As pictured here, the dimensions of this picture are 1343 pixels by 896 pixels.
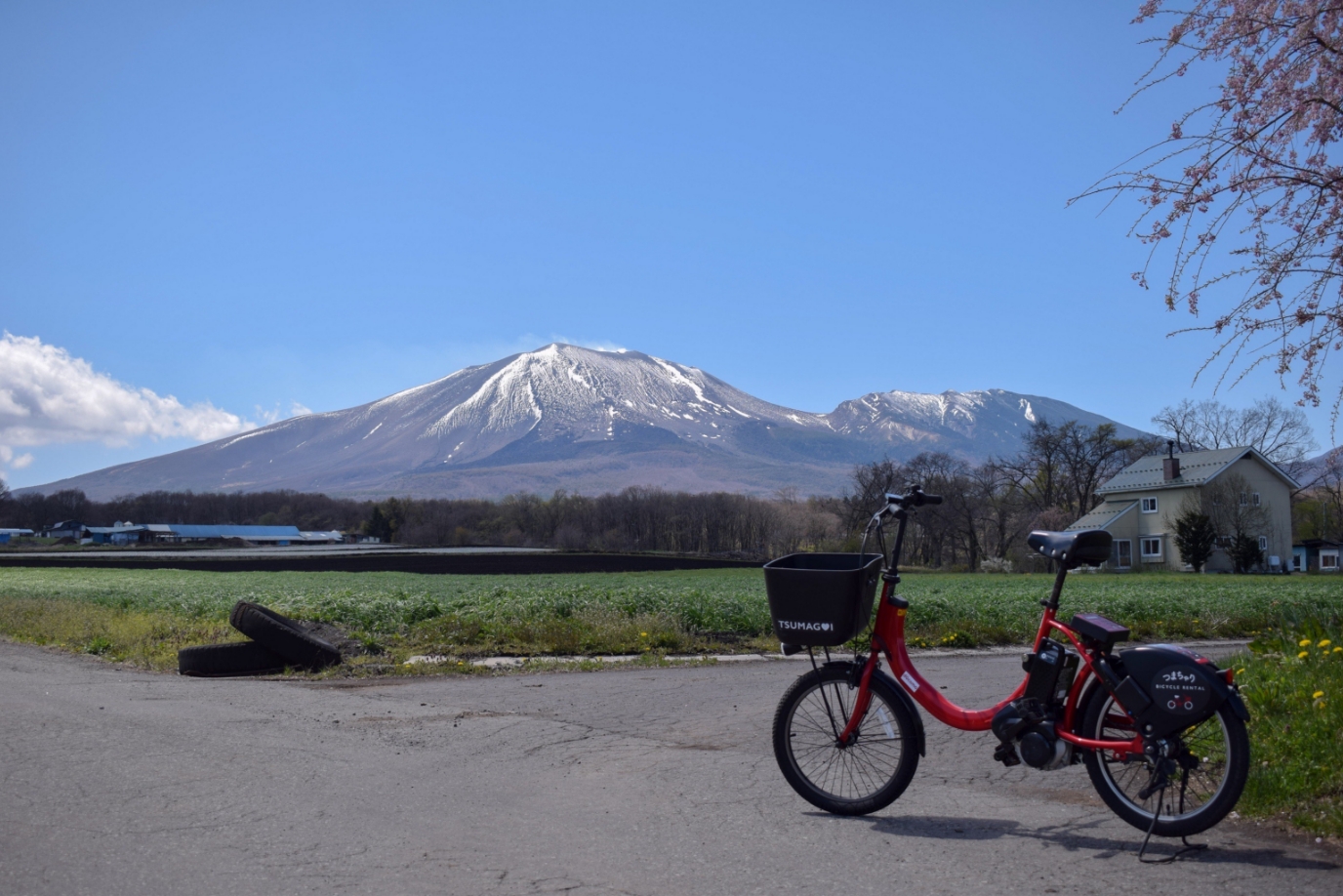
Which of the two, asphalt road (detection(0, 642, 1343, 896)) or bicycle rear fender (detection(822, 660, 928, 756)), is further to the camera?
bicycle rear fender (detection(822, 660, 928, 756))

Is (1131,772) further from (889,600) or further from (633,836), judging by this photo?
(633,836)

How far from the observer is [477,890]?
167 inches

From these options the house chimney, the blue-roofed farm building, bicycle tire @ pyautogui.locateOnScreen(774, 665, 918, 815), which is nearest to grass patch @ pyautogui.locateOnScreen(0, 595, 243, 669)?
bicycle tire @ pyautogui.locateOnScreen(774, 665, 918, 815)

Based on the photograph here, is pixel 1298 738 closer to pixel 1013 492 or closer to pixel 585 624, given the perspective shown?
pixel 585 624

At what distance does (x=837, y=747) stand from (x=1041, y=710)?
114cm

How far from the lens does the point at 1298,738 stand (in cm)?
581

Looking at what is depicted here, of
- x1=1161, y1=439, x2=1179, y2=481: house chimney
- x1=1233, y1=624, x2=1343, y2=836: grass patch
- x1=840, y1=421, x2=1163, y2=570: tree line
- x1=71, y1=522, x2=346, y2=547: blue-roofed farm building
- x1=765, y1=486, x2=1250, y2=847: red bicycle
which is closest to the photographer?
x1=765, y1=486, x2=1250, y2=847: red bicycle

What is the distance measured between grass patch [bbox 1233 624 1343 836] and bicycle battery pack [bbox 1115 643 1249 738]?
37.7 inches

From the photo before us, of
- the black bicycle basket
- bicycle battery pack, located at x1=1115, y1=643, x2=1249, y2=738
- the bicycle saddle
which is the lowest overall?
bicycle battery pack, located at x1=1115, y1=643, x2=1249, y2=738

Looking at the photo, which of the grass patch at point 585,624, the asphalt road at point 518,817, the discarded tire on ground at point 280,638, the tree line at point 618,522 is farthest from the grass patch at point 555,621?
the tree line at point 618,522

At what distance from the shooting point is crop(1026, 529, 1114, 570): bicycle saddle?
16.8 feet

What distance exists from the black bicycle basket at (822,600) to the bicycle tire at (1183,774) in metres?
1.23

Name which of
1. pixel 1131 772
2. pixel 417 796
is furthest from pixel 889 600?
pixel 417 796

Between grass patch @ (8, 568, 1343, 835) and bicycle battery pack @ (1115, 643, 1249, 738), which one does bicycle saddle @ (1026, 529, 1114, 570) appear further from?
grass patch @ (8, 568, 1343, 835)
